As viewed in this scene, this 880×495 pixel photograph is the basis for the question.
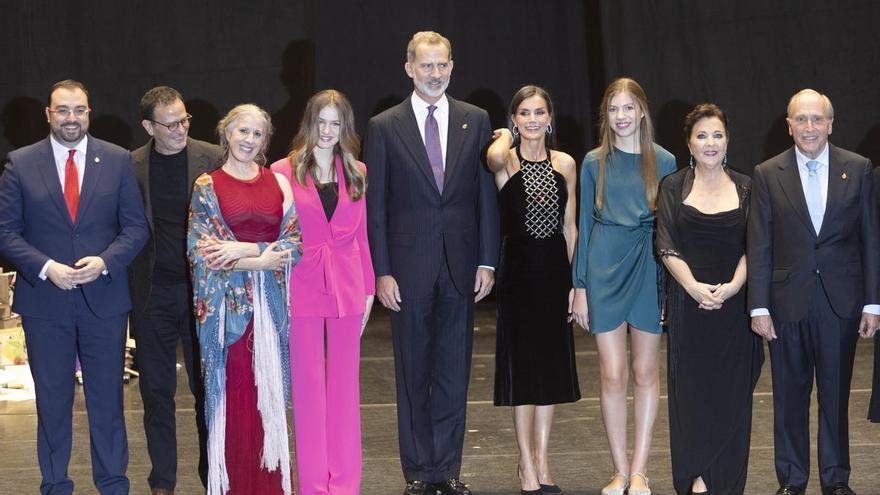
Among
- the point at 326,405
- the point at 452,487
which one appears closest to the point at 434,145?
the point at 326,405

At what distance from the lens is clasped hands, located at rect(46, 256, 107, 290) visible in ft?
14.9

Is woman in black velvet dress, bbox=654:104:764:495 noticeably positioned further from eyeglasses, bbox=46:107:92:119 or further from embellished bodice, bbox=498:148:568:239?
eyeglasses, bbox=46:107:92:119

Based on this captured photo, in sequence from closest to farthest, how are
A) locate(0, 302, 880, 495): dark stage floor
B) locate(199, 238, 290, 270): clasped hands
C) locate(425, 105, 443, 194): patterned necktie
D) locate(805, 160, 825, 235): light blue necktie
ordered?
1. locate(199, 238, 290, 270): clasped hands
2. locate(805, 160, 825, 235): light blue necktie
3. locate(425, 105, 443, 194): patterned necktie
4. locate(0, 302, 880, 495): dark stage floor

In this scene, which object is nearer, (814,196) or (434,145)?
(814,196)

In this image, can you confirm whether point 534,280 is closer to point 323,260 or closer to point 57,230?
point 323,260

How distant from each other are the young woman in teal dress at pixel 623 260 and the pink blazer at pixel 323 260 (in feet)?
2.89

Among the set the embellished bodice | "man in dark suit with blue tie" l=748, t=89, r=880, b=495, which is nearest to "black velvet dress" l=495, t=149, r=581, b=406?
the embellished bodice

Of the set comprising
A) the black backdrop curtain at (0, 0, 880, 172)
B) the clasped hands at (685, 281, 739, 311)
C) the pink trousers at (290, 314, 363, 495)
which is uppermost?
the black backdrop curtain at (0, 0, 880, 172)

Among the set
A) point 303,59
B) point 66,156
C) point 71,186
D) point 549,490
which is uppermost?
point 303,59

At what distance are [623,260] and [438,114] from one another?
89 centimetres

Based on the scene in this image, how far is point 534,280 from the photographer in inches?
193

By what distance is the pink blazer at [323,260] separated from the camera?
4.64 m

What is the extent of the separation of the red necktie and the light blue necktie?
264cm

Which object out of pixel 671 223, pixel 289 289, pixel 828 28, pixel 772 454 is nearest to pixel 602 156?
pixel 671 223
